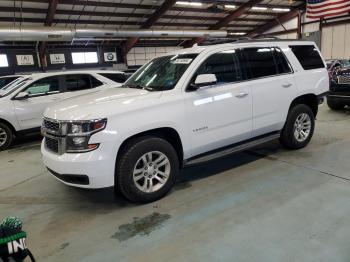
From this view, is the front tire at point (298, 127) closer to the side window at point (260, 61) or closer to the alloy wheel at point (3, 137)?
the side window at point (260, 61)

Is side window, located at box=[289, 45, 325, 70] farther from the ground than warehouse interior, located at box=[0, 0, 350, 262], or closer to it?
farther from the ground

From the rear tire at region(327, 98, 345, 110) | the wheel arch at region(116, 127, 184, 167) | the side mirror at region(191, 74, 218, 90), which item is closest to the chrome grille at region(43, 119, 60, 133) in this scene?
the wheel arch at region(116, 127, 184, 167)

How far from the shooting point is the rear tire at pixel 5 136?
6.23 m

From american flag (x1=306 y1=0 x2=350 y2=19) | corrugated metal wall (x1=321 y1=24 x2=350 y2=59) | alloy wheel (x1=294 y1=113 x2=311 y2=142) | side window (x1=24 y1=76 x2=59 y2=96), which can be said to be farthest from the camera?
corrugated metal wall (x1=321 y1=24 x2=350 y2=59)

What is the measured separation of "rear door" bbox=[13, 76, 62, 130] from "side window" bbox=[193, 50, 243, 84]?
4.34 meters

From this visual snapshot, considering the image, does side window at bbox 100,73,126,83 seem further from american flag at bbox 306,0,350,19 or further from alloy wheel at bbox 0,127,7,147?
american flag at bbox 306,0,350,19

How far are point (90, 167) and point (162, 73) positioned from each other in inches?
63.1

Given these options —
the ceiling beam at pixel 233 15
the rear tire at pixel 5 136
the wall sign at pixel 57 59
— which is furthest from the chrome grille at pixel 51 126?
the wall sign at pixel 57 59

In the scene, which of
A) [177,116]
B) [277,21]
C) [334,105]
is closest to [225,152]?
[177,116]

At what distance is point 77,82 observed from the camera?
23.3 ft

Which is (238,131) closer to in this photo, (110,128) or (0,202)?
(110,128)

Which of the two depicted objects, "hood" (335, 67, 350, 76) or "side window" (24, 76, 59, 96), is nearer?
"side window" (24, 76, 59, 96)

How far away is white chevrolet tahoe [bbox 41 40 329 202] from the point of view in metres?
2.95

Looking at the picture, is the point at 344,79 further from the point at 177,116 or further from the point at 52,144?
the point at 52,144
